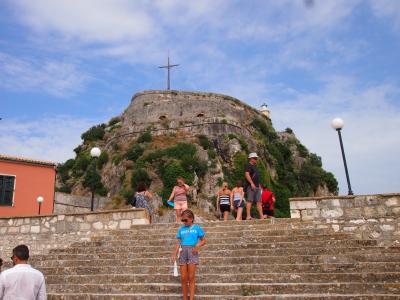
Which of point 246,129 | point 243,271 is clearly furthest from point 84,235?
point 246,129

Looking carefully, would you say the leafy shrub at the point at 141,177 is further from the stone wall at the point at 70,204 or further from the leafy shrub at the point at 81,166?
the leafy shrub at the point at 81,166

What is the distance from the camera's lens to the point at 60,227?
994cm

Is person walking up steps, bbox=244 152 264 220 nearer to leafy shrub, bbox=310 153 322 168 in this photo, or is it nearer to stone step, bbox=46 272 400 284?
stone step, bbox=46 272 400 284

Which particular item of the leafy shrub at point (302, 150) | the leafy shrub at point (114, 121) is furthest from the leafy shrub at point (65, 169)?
the leafy shrub at point (302, 150)

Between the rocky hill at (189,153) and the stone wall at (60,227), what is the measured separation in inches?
592

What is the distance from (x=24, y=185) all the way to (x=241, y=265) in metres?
13.5

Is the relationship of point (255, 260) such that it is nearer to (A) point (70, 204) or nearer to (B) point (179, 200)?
(B) point (179, 200)

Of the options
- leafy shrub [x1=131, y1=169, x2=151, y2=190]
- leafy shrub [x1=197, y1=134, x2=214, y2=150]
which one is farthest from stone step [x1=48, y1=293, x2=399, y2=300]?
leafy shrub [x1=197, y1=134, x2=214, y2=150]

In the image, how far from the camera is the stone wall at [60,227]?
9.43 metres

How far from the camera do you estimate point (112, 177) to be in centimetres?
3120

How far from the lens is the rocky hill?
2845 cm

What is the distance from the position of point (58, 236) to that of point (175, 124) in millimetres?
24918

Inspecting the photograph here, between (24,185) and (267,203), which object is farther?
(24,185)

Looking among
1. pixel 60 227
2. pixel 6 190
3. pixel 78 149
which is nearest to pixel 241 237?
pixel 60 227
